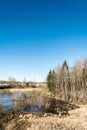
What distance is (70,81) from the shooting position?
182 ft

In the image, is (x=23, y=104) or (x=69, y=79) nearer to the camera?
(x=23, y=104)

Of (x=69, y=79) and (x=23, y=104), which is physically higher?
(x=69, y=79)

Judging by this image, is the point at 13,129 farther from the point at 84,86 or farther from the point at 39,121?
the point at 84,86

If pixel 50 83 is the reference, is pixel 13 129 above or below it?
below

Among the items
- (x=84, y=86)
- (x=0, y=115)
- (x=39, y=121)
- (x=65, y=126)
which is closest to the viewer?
(x=65, y=126)

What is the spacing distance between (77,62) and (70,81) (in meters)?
6.91

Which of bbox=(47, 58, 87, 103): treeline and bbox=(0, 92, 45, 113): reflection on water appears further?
bbox=(47, 58, 87, 103): treeline

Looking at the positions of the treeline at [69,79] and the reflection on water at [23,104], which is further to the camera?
the treeline at [69,79]

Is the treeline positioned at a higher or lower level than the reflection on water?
higher

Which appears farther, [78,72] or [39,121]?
[78,72]

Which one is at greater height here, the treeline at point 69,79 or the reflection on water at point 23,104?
the treeline at point 69,79

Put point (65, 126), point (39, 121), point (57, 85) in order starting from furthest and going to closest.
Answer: point (57, 85) < point (39, 121) < point (65, 126)

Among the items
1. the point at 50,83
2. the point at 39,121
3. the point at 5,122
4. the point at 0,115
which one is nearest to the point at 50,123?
the point at 39,121

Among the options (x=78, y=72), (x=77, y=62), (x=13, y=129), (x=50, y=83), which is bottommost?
(x=13, y=129)
